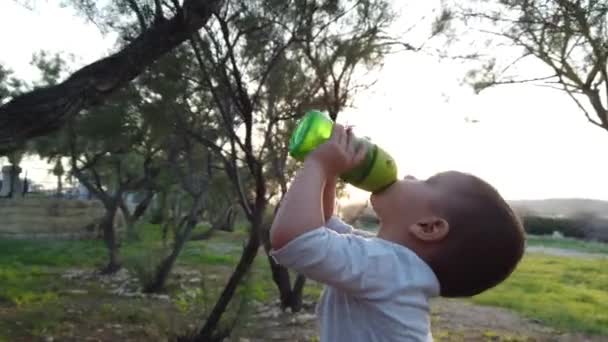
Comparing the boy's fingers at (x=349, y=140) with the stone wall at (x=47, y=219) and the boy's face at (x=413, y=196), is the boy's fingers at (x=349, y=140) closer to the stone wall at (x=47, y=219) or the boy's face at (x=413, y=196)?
the boy's face at (x=413, y=196)

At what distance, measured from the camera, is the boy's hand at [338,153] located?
1457 millimetres

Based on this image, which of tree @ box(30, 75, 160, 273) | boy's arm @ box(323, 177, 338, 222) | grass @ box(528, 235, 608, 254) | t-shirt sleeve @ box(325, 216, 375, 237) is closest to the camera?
boy's arm @ box(323, 177, 338, 222)

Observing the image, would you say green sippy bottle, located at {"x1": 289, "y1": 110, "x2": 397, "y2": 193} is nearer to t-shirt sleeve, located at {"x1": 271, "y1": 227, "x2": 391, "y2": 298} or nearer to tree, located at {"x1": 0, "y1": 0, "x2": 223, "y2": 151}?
t-shirt sleeve, located at {"x1": 271, "y1": 227, "x2": 391, "y2": 298}

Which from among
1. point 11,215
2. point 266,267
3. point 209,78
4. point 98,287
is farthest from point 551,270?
point 11,215

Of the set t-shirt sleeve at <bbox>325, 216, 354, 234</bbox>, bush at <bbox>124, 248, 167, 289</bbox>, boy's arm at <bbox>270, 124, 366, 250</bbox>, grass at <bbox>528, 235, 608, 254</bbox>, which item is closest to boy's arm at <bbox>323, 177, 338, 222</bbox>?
t-shirt sleeve at <bbox>325, 216, 354, 234</bbox>

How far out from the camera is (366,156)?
5.10 feet

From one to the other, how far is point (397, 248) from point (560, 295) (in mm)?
12602

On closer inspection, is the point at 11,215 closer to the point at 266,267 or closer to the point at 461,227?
the point at 266,267

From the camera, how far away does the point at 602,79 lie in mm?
7199

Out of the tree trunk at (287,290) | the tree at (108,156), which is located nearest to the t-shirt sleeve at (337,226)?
the tree trunk at (287,290)

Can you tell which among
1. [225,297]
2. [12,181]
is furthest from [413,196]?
[12,181]

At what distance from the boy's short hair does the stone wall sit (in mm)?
20192

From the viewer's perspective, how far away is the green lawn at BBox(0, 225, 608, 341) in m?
9.06

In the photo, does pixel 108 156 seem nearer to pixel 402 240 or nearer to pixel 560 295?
pixel 560 295
